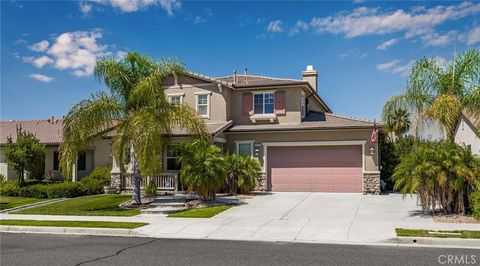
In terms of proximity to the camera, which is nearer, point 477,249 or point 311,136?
point 477,249

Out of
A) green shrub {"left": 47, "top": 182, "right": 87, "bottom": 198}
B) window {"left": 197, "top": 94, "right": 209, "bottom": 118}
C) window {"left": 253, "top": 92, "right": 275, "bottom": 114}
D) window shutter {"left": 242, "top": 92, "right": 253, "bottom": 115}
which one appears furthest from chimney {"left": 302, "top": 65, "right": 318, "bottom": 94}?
green shrub {"left": 47, "top": 182, "right": 87, "bottom": 198}

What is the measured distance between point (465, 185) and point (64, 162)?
14178 mm

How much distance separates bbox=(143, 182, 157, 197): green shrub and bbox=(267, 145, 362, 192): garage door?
19.8ft

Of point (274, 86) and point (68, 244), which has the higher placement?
point (274, 86)

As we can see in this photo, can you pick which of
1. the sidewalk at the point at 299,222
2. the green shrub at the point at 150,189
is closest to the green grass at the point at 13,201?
the sidewalk at the point at 299,222

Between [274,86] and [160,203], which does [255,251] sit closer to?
[160,203]

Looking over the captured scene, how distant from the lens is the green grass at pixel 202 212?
53.6ft

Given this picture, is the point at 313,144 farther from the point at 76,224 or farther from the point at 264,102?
the point at 76,224

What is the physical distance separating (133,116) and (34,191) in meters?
9.22

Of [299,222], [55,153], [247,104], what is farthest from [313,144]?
[55,153]

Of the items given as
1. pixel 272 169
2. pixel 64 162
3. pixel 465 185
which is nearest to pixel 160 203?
pixel 64 162

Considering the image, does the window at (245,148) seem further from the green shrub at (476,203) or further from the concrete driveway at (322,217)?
the green shrub at (476,203)

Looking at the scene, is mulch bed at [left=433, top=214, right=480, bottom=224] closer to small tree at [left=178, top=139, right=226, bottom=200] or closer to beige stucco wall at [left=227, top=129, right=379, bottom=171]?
beige stucco wall at [left=227, top=129, right=379, bottom=171]

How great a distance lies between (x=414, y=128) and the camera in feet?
56.2
